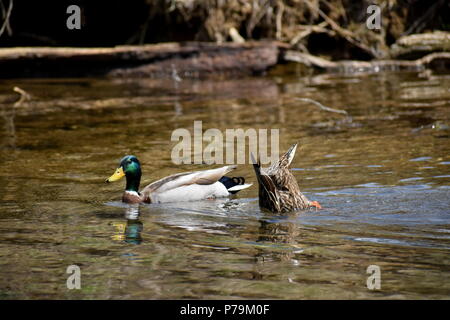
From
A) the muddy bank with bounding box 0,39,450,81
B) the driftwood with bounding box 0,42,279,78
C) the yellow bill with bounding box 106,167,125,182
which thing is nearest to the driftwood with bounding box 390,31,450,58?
the muddy bank with bounding box 0,39,450,81

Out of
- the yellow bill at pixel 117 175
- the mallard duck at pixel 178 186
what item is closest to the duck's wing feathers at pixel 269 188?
the mallard duck at pixel 178 186

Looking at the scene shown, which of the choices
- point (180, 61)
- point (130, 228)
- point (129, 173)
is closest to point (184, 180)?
point (129, 173)

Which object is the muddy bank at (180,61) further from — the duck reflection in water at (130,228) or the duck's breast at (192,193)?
the duck reflection in water at (130,228)

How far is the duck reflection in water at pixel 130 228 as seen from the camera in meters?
6.36

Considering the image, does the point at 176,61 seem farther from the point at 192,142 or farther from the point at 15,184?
the point at 15,184

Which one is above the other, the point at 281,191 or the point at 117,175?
the point at 117,175

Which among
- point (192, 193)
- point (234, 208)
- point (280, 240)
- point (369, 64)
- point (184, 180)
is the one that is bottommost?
point (280, 240)

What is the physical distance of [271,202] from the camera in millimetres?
7398

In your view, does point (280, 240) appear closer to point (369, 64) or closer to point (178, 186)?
point (178, 186)

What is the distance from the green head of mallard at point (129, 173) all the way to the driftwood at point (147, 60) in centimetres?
903

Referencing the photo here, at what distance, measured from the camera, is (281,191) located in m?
7.41

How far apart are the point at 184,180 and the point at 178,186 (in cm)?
9

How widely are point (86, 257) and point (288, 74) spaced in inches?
517

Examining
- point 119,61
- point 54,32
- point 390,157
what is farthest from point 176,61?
point 390,157
